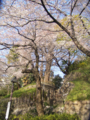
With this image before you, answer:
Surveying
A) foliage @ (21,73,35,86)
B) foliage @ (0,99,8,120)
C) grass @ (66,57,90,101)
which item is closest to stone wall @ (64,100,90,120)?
grass @ (66,57,90,101)

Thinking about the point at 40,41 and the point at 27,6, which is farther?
the point at 40,41

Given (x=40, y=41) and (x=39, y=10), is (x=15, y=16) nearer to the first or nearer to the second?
(x=39, y=10)

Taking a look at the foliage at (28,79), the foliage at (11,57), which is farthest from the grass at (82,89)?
the foliage at (28,79)

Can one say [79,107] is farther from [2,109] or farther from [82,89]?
[2,109]

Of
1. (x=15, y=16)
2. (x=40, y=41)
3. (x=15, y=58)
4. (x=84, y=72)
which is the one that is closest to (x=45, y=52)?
(x=40, y=41)

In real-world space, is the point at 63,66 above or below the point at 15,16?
below

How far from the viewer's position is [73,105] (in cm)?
641

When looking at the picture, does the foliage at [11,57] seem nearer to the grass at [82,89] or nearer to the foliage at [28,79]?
the foliage at [28,79]

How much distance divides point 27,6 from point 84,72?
7539 millimetres

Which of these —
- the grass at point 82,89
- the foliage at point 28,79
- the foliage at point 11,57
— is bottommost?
the grass at point 82,89

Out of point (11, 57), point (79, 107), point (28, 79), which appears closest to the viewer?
point (79, 107)

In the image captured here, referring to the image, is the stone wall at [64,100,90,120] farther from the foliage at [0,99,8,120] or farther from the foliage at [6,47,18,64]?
the foliage at [6,47,18,64]

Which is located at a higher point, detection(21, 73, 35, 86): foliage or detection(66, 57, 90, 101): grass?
detection(21, 73, 35, 86): foliage

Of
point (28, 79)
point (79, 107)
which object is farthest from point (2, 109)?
point (28, 79)
